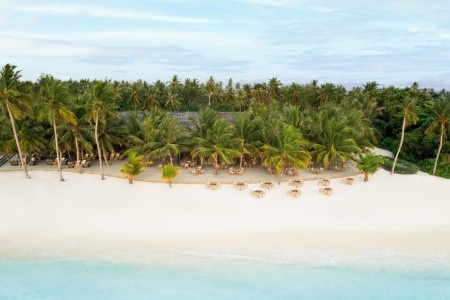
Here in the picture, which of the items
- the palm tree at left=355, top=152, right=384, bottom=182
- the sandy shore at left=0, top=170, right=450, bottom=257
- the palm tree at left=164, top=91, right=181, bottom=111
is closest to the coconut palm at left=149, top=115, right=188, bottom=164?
the sandy shore at left=0, top=170, right=450, bottom=257

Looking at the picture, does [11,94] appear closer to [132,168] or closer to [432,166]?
[132,168]

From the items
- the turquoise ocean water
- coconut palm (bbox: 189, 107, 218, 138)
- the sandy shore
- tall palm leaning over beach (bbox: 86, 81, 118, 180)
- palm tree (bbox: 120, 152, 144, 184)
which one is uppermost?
tall palm leaning over beach (bbox: 86, 81, 118, 180)

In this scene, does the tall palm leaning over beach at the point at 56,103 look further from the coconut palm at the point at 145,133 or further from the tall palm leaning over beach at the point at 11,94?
the coconut palm at the point at 145,133

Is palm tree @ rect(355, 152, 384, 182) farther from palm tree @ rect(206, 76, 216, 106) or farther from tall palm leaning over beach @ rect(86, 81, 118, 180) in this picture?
palm tree @ rect(206, 76, 216, 106)

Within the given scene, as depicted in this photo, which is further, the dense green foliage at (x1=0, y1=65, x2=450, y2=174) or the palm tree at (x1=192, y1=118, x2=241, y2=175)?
the palm tree at (x1=192, y1=118, x2=241, y2=175)

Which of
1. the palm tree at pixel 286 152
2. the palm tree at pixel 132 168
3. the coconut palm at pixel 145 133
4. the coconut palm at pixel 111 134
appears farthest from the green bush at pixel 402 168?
the coconut palm at pixel 111 134

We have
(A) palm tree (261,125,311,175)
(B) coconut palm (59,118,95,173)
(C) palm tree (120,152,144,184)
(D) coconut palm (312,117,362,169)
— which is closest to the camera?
(C) palm tree (120,152,144,184)
